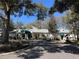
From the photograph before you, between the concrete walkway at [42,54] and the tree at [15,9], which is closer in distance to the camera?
the concrete walkway at [42,54]

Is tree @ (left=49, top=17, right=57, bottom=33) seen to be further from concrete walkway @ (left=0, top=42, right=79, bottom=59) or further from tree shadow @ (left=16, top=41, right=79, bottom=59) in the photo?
concrete walkway @ (left=0, top=42, right=79, bottom=59)

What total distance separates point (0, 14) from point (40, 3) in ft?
17.1

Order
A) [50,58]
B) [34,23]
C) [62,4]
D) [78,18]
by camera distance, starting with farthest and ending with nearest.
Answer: [34,23], [78,18], [62,4], [50,58]

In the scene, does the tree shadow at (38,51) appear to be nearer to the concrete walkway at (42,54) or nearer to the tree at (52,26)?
the concrete walkway at (42,54)

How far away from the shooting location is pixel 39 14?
3027cm

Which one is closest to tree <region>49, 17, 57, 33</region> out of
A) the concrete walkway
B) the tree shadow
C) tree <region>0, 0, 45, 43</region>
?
tree <region>0, 0, 45, 43</region>

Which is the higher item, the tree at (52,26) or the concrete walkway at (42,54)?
the tree at (52,26)

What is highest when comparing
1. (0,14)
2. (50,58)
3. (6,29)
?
(0,14)

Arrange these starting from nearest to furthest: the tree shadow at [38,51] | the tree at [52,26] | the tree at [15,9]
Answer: the tree shadow at [38,51] → the tree at [15,9] → the tree at [52,26]

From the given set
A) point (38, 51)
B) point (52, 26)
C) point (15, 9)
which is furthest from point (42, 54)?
point (52, 26)

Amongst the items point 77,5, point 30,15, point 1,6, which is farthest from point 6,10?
point 77,5

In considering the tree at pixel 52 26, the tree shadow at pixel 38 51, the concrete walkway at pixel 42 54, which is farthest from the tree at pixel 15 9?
the tree at pixel 52 26

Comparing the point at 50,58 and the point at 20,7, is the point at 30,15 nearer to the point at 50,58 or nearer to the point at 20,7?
the point at 20,7

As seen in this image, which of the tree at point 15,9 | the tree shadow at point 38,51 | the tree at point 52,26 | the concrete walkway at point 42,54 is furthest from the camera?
the tree at point 52,26
